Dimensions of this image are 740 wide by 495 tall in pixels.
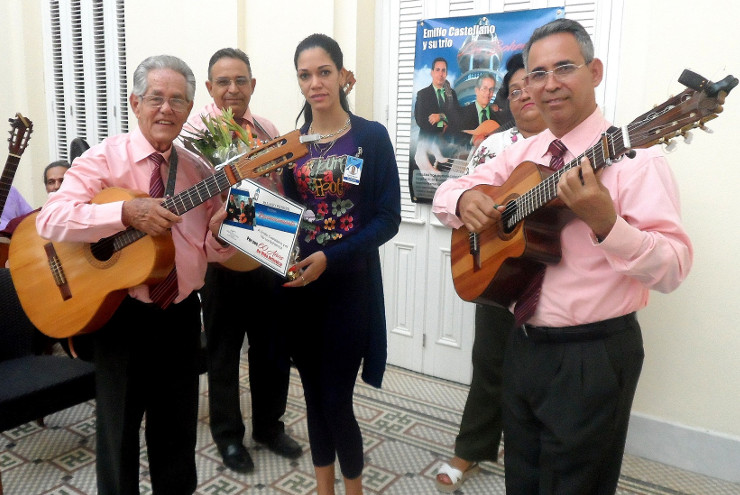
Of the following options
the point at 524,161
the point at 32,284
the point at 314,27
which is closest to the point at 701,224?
the point at 524,161

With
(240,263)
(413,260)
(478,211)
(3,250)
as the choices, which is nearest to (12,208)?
(3,250)

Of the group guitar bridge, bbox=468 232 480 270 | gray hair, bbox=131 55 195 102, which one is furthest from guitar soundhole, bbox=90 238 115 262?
guitar bridge, bbox=468 232 480 270

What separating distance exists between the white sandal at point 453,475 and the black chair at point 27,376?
1771 millimetres

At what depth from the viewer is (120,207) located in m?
1.89

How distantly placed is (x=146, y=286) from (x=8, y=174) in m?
Answer: 1.63

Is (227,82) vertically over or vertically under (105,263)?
over

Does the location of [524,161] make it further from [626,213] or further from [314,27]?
[314,27]

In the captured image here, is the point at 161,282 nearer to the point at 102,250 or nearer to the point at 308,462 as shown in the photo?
the point at 102,250

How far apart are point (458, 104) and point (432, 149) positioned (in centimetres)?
33

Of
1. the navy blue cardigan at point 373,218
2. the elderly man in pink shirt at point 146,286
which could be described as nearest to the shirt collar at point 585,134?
the navy blue cardigan at point 373,218

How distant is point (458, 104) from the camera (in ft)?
11.4

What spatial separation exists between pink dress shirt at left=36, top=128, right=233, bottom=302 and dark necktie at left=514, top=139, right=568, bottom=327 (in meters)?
1.17

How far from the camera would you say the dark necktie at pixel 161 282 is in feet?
6.56

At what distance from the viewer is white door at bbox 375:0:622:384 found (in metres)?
3.71
